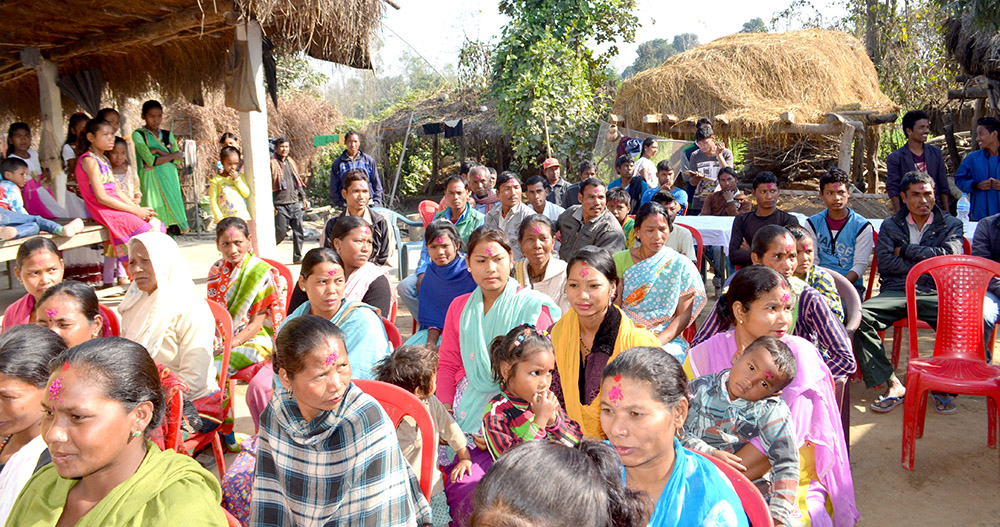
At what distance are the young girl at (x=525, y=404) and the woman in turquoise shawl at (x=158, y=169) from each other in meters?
6.65

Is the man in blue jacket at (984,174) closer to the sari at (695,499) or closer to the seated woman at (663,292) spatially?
the seated woman at (663,292)

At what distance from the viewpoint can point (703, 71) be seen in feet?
37.9

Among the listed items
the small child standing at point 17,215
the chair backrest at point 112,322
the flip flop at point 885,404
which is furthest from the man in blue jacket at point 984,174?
the small child standing at point 17,215

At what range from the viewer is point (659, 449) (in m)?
1.80

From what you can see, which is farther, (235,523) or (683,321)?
(683,321)

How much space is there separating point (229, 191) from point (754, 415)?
638 centimetres

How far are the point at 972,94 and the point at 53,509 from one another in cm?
1328

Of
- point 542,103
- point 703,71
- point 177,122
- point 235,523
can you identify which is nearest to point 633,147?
point 703,71

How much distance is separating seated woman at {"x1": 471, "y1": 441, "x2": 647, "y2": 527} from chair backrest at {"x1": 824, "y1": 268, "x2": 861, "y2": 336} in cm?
272

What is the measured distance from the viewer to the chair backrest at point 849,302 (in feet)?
11.7

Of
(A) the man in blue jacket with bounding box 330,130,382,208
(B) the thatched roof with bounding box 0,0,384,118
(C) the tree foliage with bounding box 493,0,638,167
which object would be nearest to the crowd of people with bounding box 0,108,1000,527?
(B) the thatched roof with bounding box 0,0,384,118

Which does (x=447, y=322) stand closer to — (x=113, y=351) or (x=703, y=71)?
(x=113, y=351)

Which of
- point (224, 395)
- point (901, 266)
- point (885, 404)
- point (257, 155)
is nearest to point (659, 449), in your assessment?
point (224, 395)

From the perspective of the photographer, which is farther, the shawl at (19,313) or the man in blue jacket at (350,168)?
the man in blue jacket at (350,168)
